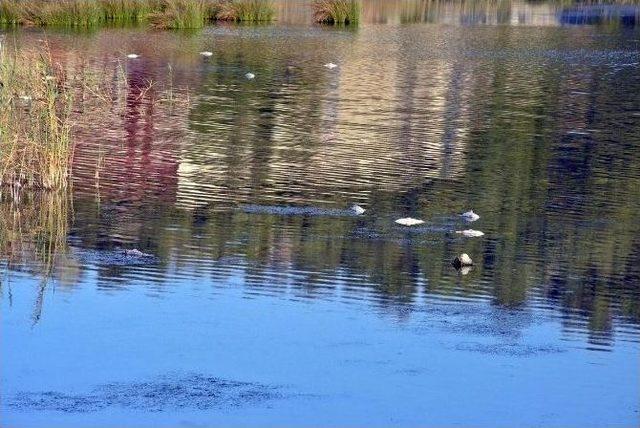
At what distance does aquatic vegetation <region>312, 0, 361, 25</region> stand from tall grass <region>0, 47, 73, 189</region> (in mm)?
28531

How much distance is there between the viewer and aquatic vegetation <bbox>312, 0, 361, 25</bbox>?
41.7 metres

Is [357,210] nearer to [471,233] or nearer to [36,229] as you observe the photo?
[471,233]

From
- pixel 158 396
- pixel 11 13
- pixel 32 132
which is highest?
pixel 11 13

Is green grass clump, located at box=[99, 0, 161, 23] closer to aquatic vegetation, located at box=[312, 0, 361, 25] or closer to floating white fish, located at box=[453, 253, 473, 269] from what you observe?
aquatic vegetation, located at box=[312, 0, 361, 25]

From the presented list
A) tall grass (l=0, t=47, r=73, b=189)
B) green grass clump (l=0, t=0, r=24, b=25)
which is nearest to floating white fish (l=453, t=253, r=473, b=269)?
tall grass (l=0, t=47, r=73, b=189)

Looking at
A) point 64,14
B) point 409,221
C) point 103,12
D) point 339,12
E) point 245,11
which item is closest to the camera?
point 409,221

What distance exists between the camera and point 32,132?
12.8 metres

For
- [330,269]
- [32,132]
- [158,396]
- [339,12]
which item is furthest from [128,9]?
[158,396]

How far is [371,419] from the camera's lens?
7262 mm

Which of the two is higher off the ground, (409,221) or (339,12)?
(339,12)

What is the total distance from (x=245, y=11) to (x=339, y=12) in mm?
2879

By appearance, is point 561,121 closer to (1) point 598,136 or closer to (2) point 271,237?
(1) point 598,136

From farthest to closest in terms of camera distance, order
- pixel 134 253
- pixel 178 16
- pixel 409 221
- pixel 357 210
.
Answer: pixel 178 16 < pixel 357 210 < pixel 409 221 < pixel 134 253

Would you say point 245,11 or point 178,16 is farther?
point 245,11
